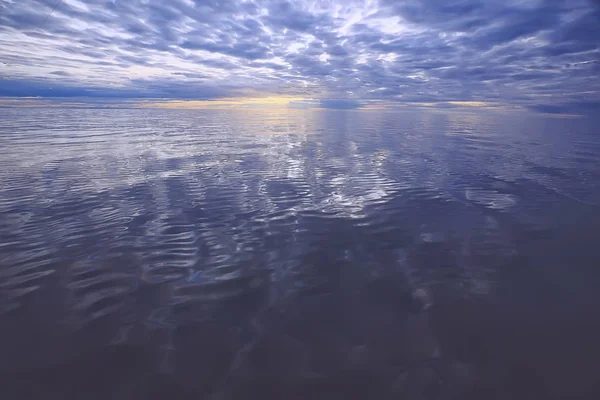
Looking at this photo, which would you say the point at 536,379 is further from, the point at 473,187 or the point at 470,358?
the point at 473,187

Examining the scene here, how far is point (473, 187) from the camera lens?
51.6 ft

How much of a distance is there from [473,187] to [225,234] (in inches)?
481

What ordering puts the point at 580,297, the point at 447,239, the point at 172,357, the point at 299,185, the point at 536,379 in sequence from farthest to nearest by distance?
the point at 299,185 < the point at 447,239 < the point at 580,297 < the point at 172,357 < the point at 536,379

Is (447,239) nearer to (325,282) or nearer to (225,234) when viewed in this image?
(325,282)

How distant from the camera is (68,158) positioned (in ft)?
70.0

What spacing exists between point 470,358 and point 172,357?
4761 millimetres

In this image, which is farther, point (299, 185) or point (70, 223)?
point (299, 185)

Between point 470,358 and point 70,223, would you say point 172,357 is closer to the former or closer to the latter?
point 470,358

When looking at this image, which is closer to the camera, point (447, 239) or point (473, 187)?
point (447, 239)

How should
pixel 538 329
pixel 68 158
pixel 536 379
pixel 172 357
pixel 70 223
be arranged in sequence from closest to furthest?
pixel 536 379
pixel 172 357
pixel 538 329
pixel 70 223
pixel 68 158

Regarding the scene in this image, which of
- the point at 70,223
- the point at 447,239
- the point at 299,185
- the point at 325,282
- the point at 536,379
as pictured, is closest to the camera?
the point at 536,379

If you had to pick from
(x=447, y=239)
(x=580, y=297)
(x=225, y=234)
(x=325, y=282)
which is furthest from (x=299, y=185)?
(x=580, y=297)

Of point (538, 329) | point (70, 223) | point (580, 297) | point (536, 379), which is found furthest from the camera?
point (70, 223)


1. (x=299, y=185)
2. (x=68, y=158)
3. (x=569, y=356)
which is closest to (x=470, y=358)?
(x=569, y=356)
